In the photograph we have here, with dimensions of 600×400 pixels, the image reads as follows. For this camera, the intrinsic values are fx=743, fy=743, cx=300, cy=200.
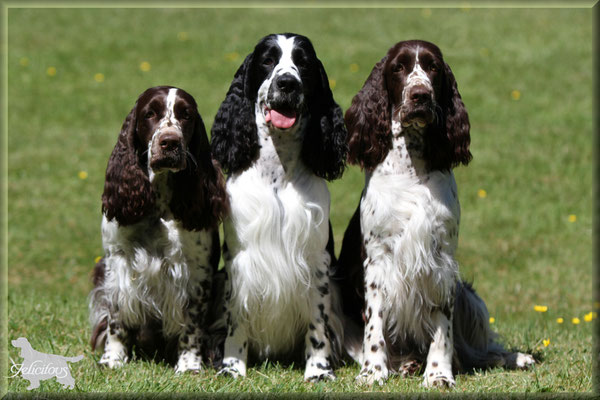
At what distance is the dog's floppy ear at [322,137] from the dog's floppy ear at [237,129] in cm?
37

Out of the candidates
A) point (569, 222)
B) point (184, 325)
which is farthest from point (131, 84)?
point (184, 325)

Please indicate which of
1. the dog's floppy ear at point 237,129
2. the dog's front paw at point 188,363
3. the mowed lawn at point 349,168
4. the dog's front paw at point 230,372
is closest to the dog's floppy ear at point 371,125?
the dog's floppy ear at point 237,129

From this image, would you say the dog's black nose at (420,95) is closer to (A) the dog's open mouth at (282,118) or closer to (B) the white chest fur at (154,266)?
(A) the dog's open mouth at (282,118)

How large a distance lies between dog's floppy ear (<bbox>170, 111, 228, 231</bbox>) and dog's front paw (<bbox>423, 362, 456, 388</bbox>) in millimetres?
1681

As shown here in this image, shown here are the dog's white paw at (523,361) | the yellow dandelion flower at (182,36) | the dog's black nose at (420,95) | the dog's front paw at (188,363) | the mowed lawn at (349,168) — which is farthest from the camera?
the yellow dandelion flower at (182,36)

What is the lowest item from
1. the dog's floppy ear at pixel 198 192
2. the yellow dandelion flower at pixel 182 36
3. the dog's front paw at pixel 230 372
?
the dog's front paw at pixel 230 372

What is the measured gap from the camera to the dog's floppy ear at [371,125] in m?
4.82

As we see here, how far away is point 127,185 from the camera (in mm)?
4770

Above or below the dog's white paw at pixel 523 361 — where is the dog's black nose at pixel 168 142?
above

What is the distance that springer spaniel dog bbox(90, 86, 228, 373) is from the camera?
4.73 m

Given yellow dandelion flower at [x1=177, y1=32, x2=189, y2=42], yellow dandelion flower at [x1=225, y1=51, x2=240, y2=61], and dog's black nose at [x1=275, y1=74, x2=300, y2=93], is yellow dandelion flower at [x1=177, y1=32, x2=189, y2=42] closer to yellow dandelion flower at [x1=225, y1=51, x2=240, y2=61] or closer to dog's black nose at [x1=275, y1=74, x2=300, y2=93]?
yellow dandelion flower at [x1=225, y1=51, x2=240, y2=61]

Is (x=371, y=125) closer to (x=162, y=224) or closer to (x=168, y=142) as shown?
(x=168, y=142)

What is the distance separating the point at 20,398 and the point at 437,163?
2921 mm

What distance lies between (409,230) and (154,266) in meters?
1.69
